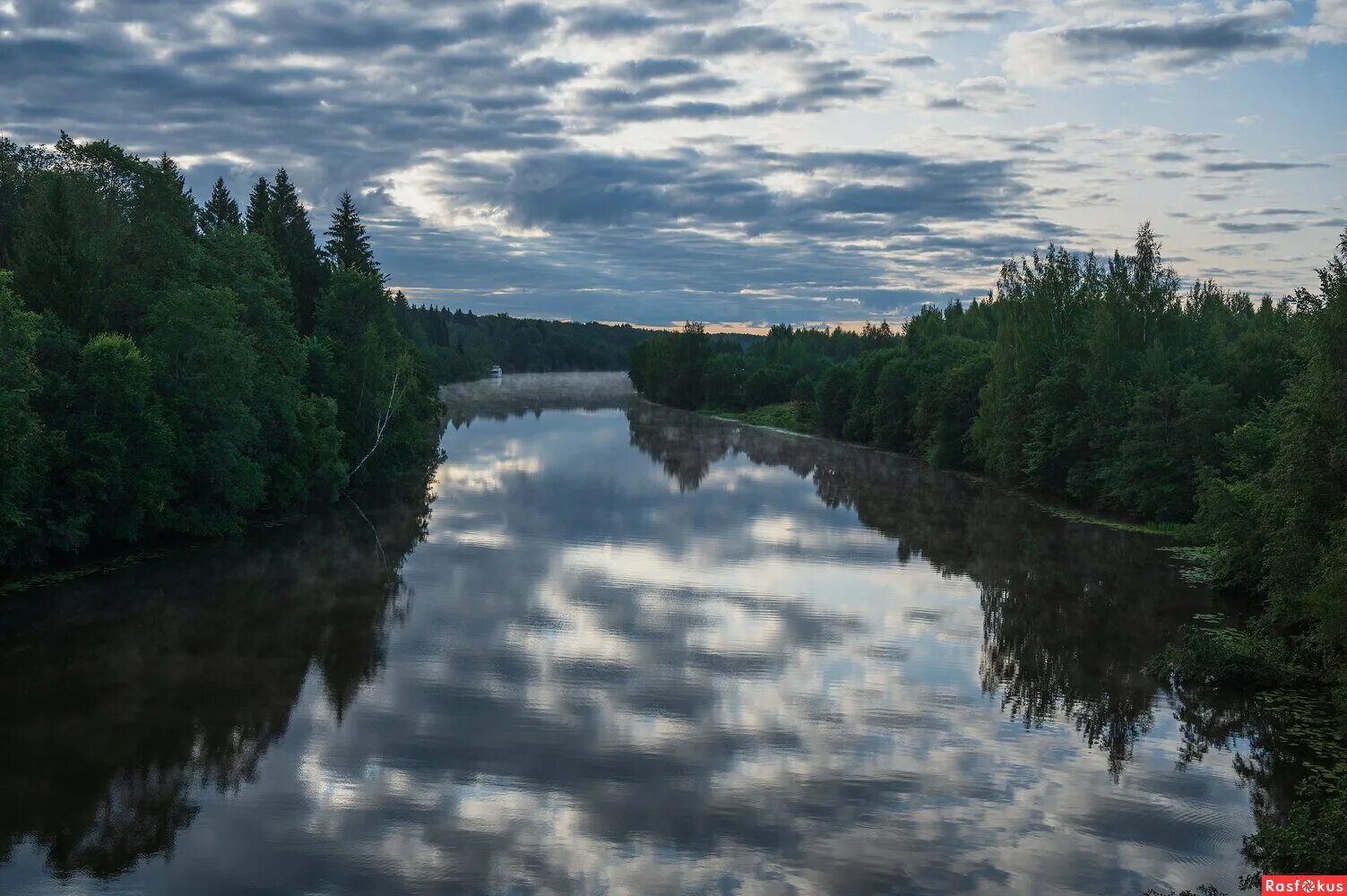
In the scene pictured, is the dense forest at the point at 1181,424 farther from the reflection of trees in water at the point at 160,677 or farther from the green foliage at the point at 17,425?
the green foliage at the point at 17,425

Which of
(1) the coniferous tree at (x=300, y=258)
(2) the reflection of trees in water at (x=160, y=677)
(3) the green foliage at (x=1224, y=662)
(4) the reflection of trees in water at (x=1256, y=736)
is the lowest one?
(2) the reflection of trees in water at (x=160, y=677)

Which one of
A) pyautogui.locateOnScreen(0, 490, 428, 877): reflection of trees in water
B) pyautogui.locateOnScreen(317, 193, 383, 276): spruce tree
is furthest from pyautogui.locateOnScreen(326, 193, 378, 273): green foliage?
pyautogui.locateOnScreen(0, 490, 428, 877): reflection of trees in water

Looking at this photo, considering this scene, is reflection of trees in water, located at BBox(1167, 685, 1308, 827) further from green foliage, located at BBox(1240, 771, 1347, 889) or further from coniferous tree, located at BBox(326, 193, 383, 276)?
coniferous tree, located at BBox(326, 193, 383, 276)

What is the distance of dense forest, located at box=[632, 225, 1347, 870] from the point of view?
27.7 metres

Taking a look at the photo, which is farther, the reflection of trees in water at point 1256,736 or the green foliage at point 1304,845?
the reflection of trees in water at point 1256,736

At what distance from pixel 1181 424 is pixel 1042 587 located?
1853 cm

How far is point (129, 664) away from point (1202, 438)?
46709mm

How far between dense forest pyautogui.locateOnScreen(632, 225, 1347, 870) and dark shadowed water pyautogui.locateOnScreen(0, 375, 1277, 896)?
2.27 m

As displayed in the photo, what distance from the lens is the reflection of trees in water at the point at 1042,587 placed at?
27.8m

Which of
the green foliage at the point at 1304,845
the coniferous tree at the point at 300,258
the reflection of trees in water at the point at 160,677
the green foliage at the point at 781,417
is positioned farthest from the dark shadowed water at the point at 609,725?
the green foliage at the point at 781,417

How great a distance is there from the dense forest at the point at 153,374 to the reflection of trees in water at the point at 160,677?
9.81 ft

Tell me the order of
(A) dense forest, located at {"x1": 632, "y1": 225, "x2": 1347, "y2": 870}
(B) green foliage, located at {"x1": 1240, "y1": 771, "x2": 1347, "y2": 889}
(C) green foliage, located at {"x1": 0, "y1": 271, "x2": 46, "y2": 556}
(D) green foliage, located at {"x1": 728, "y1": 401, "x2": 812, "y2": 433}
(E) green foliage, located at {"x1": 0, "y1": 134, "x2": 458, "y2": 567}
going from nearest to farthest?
1. (B) green foliage, located at {"x1": 1240, "y1": 771, "x2": 1347, "y2": 889}
2. (A) dense forest, located at {"x1": 632, "y1": 225, "x2": 1347, "y2": 870}
3. (C) green foliage, located at {"x1": 0, "y1": 271, "x2": 46, "y2": 556}
4. (E) green foliage, located at {"x1": 0, "y1": 134, "x2": 458, "y2": 567}
5. (D) green foliage, located at {"x1": 728, "y1": 401, "x2": 812, "y2": 433}

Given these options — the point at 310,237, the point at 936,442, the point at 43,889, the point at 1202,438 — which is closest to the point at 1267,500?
the point at 1202,438

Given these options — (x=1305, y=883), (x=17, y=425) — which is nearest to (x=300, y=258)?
(x=17, y=425)
